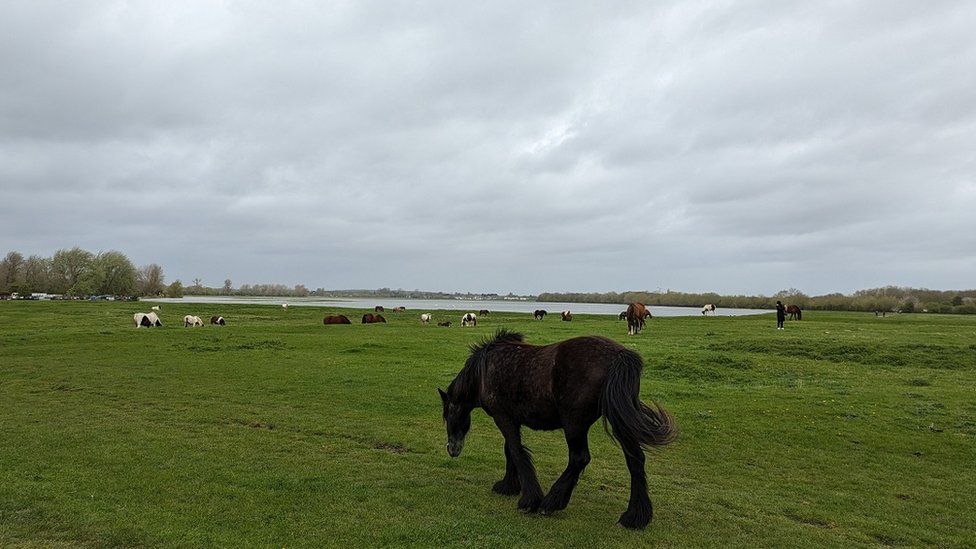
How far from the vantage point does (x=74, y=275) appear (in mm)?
105938

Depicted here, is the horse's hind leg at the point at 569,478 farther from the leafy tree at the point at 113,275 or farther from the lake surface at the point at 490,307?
the leafy tree at the point at 113,275

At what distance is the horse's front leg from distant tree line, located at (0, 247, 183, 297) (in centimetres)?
11502

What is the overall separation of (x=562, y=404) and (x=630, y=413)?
778 millimetres

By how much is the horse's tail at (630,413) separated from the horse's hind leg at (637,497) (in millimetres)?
68

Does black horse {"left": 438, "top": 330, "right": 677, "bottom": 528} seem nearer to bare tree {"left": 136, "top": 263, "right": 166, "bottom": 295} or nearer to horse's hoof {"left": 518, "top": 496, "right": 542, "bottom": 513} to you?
horse's hoof {"left": 518, "top": 496, "right": 542, "bottom": 513}

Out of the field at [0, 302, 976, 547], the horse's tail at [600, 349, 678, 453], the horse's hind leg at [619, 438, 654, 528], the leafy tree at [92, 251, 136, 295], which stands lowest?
the field at [0, 302, 976, 547]

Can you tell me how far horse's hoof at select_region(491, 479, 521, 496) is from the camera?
20.6 ft

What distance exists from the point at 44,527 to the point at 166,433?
12.8ft

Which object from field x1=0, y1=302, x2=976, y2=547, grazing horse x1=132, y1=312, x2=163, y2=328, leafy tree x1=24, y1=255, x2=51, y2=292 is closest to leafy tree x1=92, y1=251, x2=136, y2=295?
leafy tree x1=24, y1=255, x2=51, y2=292

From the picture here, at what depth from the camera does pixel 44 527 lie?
194 inches

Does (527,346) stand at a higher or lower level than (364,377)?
higher

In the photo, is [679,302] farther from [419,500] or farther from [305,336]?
[419,500]

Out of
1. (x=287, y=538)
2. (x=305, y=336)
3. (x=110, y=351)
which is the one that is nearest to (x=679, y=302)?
(x=305, y=336)

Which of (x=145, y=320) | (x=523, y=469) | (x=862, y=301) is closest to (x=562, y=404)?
(x=523, y=469)
